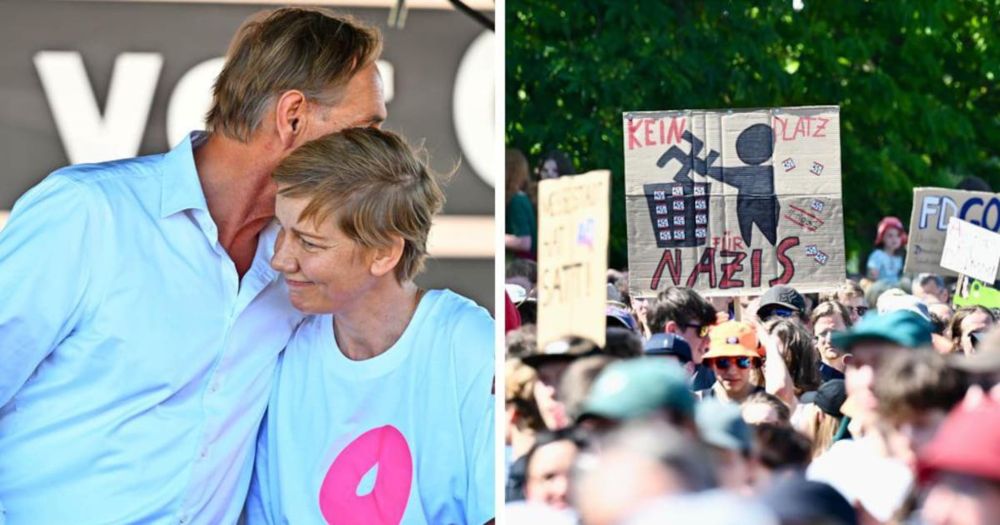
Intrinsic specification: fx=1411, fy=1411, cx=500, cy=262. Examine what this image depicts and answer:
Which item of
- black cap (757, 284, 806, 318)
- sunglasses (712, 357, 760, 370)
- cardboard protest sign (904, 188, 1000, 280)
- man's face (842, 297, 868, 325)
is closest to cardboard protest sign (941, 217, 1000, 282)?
cardboard protest sign (904, 188, 1000, 280)

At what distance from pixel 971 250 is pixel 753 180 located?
16.8 inches

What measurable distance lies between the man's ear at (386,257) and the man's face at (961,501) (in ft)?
3.39

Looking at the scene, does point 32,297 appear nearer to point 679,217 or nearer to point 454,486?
point 454,486

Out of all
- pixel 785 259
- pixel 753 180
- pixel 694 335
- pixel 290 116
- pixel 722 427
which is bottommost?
pixel 722 427

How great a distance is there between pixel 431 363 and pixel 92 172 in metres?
0.63

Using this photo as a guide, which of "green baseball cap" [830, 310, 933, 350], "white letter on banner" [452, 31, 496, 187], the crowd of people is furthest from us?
"white letter on banner" [452, 31, 496, 187]

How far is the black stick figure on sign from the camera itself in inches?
73.0

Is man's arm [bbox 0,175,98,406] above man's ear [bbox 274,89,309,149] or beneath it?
beneath

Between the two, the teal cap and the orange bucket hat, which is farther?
the orange bucket hat

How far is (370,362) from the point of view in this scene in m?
2.38

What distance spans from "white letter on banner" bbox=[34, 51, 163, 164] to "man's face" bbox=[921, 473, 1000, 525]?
152 cm

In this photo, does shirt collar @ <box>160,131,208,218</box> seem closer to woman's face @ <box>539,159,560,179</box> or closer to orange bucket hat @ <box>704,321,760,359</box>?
woman's face @ <box>539,159,560,179</box>

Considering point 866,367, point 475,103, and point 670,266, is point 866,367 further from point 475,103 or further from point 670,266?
point 475,103

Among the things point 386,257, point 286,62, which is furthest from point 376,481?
point 286,62
